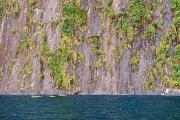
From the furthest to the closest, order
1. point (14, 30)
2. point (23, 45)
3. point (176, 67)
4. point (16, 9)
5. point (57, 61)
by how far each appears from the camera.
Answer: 1. point (16, 9)
2. point (14, 30)
3. point (23, 45)
4. point (57, 61)
5. point (176, 67)

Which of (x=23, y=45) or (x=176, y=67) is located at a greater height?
(x=23, y=45)

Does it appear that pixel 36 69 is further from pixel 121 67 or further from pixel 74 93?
pixel 121 67

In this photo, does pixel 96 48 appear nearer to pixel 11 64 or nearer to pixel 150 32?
pixel 150 32

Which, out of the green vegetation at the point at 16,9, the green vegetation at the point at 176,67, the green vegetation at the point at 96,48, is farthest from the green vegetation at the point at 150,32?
the green vegetation at the point at 16,9

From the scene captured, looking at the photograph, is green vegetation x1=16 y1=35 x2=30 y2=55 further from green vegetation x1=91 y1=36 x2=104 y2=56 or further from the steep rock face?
green vegetation x1=91 y1=36 x2=104 y2=56

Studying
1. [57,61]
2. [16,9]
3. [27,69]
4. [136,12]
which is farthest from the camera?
[16,9]

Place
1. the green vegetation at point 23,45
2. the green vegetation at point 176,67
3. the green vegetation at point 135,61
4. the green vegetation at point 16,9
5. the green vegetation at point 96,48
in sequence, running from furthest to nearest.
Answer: the green vegetation at point 16,9 → the green vegetation at point 23,45 → the green vegetation at point 96,48 → the green vegetation at point 135,61 → the green vegetation at point 176,67

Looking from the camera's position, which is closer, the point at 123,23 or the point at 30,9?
the point at 123,23

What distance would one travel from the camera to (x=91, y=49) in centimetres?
11594

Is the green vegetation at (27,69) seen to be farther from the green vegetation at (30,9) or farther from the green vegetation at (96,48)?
the green vegetation at (96,48)

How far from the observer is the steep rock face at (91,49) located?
110812 millimetres

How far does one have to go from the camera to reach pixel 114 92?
10938 centimetres

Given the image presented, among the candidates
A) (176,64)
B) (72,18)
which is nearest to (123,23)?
(72,18)

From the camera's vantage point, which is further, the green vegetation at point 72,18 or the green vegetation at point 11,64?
the green vegetation at point 11,64
